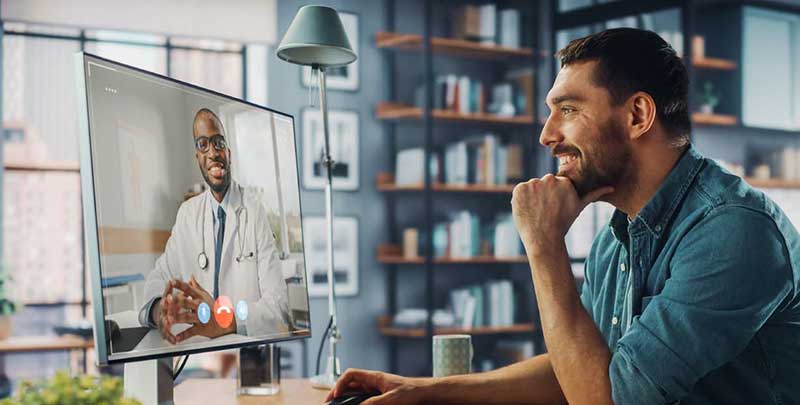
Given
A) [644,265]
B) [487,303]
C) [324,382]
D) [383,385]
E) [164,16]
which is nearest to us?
[644,265]

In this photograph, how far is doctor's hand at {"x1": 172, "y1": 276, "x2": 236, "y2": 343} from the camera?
126cm

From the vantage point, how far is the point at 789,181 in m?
6.07

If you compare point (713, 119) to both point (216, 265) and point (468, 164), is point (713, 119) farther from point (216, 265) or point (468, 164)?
point (216, 265)

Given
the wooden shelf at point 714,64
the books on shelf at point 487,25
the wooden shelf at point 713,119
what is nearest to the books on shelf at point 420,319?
the books on shelf at point 487,25

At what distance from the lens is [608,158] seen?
1.49 metres

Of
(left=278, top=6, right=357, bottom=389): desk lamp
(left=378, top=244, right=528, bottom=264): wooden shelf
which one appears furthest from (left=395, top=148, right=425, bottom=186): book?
(left=278, top=6, right=357, bottom=389): desk lamp

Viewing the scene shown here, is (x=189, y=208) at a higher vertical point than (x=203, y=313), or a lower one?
higher

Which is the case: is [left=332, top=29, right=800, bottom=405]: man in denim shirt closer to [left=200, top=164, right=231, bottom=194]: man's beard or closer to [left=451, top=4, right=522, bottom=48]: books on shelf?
[left=200, top=164, right=231, bottom=194]: man's beard

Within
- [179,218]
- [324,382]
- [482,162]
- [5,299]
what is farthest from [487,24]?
[179,218]

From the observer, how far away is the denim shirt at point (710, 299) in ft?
4.13

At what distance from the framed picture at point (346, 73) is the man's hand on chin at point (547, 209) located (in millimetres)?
3931

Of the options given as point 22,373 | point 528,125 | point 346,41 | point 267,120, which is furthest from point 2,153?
point 267,120

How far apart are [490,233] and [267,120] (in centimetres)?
400

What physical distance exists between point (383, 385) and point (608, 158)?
1.77 feet
